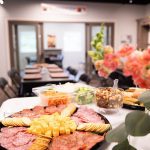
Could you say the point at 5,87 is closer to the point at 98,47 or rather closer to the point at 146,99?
the point at 98,47

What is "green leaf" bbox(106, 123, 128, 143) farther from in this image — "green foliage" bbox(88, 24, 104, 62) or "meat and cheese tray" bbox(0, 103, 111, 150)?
"green foliage" bbox(88, 24, 104, 62)

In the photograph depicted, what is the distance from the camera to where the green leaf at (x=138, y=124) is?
22.3 inches

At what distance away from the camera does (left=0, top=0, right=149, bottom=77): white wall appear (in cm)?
663

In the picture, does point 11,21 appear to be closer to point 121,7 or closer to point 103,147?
point 121,7

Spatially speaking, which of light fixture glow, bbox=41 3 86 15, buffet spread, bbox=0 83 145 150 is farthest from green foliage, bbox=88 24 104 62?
light fixture glow, bbox=41 3 86 15

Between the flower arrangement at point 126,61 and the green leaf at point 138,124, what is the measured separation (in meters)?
0.18

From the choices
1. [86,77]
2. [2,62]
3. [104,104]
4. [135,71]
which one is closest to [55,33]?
[2,62]

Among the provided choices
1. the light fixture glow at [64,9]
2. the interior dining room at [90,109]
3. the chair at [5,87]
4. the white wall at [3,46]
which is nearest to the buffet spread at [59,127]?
the interior dining room at [90,109]

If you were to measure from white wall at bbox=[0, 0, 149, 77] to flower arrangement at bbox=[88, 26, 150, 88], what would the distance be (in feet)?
19.4

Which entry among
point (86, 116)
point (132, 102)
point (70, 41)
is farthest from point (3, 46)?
point (86, 116)

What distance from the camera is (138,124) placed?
22.5 inches

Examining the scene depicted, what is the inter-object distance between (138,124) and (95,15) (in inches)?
274

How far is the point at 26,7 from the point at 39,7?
399 mm

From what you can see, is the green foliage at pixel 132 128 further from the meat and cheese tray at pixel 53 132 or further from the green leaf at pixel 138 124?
the meat and cheese tray at pixel 53 132
